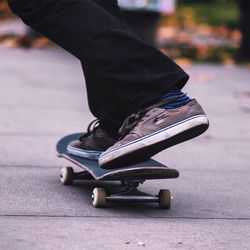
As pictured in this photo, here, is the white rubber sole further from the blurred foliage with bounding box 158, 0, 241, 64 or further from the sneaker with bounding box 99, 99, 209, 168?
the blurred foliage with bounding box 158, 0, 241, 64

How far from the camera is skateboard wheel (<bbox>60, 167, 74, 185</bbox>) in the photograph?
4.58 m

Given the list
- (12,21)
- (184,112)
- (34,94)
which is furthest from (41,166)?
(12,21)

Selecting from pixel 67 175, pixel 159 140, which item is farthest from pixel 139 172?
pixel 67 175

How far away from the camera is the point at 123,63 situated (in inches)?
163

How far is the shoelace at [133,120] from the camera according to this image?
4145 millimetres

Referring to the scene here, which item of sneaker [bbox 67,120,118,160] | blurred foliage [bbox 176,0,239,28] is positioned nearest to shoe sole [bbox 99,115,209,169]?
sneaker [bbox 67,120,118,160]

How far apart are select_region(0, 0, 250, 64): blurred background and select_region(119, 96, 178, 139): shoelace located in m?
5.99

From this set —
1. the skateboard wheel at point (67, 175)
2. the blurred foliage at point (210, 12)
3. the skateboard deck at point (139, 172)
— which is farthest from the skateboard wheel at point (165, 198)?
the blurred foliage at point (210, 12)

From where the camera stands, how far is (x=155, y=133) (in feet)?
13.2

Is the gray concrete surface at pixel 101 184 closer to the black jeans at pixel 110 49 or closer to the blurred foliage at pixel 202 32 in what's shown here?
the black jeans at pixel 110 49

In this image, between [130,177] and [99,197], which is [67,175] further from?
[130,177]

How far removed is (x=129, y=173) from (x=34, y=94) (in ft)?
12.6

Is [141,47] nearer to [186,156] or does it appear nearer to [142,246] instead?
[142,246]

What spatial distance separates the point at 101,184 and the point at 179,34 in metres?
9.70
